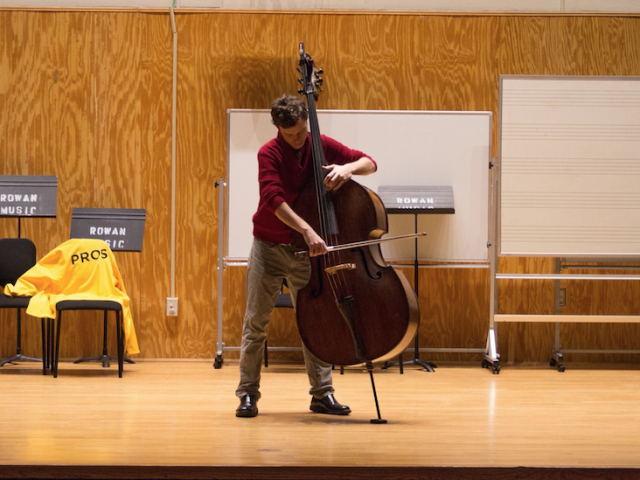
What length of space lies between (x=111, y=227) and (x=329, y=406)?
2275 millimetres

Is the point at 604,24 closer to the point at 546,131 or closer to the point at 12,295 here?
the point at 546,131

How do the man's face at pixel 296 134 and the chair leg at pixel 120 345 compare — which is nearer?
the man's face at pixel 296 134

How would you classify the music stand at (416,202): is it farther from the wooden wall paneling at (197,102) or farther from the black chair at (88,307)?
the black chair at (88,307)

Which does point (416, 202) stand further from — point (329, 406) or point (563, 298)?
point (329, 406)

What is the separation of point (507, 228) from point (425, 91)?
1148mm

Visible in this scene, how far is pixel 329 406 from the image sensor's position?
10.7ft

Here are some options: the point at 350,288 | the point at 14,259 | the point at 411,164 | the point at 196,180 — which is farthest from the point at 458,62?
the point at 14,259

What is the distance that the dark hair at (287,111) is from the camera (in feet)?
9.53

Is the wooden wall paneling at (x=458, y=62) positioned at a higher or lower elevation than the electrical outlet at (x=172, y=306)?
higher

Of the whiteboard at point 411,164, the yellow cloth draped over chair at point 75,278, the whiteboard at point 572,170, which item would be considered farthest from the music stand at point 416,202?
the yellow cloth draped over chair at point 75,278

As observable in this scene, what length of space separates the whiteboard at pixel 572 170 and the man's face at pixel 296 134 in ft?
7.17

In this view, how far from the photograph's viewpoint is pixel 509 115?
15.8 ft

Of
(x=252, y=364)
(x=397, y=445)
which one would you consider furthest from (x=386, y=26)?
(x=397, y=445)

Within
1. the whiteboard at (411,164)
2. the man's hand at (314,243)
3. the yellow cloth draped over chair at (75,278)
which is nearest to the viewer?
the man's hand at (314,243)
